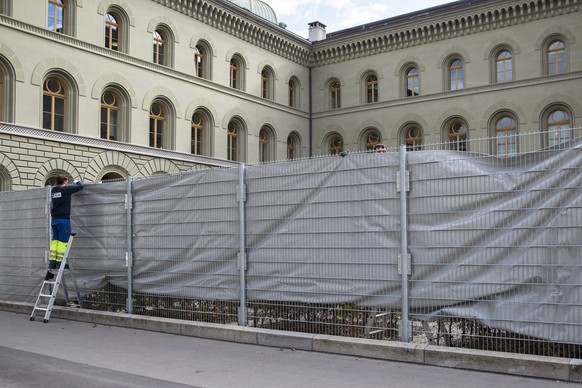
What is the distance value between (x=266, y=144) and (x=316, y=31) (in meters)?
10.6

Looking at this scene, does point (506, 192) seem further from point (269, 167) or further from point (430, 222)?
point (269, 167)

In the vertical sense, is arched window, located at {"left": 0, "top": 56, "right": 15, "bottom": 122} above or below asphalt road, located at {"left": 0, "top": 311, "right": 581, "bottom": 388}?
above

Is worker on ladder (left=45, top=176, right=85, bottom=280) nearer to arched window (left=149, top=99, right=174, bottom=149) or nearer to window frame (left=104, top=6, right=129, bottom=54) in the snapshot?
window frame (left=104, top=6, right=129, bottom=54)

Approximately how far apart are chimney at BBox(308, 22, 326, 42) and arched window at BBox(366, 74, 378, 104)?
583cm

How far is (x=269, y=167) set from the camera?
877cm

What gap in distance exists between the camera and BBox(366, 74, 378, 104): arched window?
41.3m

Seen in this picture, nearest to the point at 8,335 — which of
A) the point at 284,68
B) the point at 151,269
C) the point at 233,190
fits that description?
the point at 151,269

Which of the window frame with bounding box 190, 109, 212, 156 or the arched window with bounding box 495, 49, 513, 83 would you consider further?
the arched window with bounding box 495, 49, 513, 83

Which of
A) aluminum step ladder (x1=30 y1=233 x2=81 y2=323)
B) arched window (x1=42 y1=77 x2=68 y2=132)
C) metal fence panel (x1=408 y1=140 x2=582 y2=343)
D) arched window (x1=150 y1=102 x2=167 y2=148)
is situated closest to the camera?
metal fence panel (x1=408 y1=140 x2=582 y2=343)

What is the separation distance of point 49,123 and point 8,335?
2025cm

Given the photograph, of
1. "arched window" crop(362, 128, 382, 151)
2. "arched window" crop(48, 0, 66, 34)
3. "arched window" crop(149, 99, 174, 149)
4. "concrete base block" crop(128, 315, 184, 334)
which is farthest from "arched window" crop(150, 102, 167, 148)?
"concrete base block" crop(128, 315, 184, 334)

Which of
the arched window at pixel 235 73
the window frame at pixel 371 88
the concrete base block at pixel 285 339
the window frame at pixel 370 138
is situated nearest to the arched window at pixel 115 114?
the arched window at pixel 235 73

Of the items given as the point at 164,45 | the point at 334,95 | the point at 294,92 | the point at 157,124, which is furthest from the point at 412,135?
the point at 164,45

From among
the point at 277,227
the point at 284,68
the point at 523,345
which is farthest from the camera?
the point at 284,68
